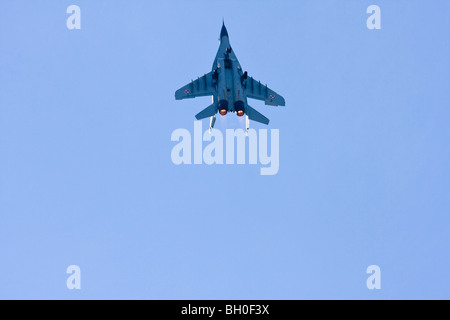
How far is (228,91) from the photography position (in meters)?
63.8

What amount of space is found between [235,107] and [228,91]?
263 cm

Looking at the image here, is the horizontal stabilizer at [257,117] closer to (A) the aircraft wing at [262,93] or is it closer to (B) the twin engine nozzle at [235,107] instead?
(B) the twin engine nozzle at [235,107]

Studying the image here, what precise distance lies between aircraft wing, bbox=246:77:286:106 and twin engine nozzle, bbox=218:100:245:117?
6119mm

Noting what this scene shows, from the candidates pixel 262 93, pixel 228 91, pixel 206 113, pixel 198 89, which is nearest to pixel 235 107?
pixel 228 91

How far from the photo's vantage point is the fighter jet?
62031 millimetres

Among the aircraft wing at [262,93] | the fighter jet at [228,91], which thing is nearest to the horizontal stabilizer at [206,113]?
the fighter jet at [228,91]

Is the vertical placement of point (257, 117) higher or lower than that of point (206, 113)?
lower

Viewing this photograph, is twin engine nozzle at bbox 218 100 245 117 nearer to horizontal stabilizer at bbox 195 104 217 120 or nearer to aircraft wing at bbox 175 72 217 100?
horizontal stabilizer at bbox 195 104 217 120

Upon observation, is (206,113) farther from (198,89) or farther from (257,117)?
(198,89)

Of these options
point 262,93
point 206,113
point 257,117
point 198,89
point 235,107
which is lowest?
point 257,117
